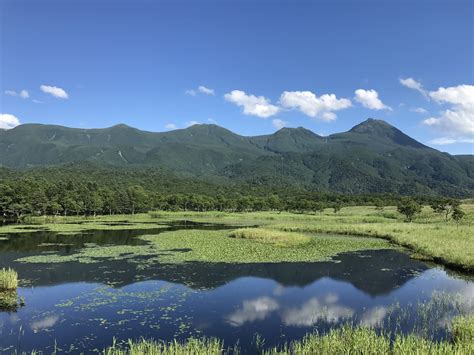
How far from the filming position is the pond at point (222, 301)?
70.5 ft

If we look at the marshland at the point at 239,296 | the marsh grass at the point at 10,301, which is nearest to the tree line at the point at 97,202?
the marshland at the point at 239,296

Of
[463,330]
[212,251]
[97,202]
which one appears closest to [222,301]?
[463,330]

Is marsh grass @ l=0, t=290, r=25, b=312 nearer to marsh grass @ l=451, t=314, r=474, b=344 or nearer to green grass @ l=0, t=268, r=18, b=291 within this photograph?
green grass @ l=0, t=268, r=18, b=291

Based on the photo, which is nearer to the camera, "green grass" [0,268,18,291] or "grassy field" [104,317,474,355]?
"grassy field" [104,317,474,355]

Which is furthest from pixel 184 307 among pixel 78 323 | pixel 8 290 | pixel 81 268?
pixel 81 268

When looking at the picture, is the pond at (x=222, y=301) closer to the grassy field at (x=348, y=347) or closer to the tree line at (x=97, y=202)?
the grassy field at (x=348, y=347)

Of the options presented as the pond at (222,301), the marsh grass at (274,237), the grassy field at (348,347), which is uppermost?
the grassy field at (348,347)

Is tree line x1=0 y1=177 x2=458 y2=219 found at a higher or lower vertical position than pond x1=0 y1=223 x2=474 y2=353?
higher

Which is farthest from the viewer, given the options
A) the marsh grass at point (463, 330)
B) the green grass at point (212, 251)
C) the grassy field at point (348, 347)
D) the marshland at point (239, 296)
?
the green grass at point (212, 251)

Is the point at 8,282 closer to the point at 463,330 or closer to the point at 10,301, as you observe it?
the point at 10,301

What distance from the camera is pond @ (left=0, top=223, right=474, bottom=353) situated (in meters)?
21.5

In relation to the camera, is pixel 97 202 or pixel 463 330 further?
pixel 97 202

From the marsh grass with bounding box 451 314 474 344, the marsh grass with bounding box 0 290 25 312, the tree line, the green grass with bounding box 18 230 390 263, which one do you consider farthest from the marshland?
the tree line

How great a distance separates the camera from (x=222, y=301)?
93.5ft
